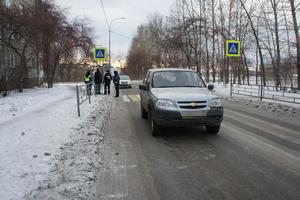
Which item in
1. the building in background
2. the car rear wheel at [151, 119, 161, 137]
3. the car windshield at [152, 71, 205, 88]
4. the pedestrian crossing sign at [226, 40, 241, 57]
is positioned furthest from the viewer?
the building in background

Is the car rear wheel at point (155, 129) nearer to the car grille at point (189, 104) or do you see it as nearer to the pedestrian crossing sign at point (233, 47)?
the car grille at point (189, 104)

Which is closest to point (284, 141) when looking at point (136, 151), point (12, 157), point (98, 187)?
point (136, 151)

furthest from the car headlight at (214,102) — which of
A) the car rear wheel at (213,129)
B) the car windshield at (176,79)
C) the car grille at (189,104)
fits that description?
the car windshield at (176,79)

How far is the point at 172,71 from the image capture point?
8.95 m

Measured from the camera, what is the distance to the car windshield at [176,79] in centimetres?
842

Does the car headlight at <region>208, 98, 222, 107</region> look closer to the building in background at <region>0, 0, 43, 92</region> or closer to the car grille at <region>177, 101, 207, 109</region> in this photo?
the car grille at <region>177, 101, 207, 109</region>

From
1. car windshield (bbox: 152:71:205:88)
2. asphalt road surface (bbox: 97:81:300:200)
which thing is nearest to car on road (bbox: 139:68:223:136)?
asphalt road surface (bbox: 97:81:300:200)

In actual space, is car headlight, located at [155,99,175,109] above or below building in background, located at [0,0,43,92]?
below

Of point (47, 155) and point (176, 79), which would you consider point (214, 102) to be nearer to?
point (176, 79)

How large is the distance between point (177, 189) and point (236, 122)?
19.2 feet

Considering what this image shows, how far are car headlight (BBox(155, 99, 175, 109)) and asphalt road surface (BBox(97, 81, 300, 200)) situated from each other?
2.84 ft

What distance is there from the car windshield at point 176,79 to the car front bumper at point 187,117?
158 centimetres

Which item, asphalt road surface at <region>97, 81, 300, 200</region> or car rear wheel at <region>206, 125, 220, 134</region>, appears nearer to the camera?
asphalt road surface at <region>97, 81, 300, 200</region>

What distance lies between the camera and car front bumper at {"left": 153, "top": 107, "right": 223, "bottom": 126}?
22.4 feet
